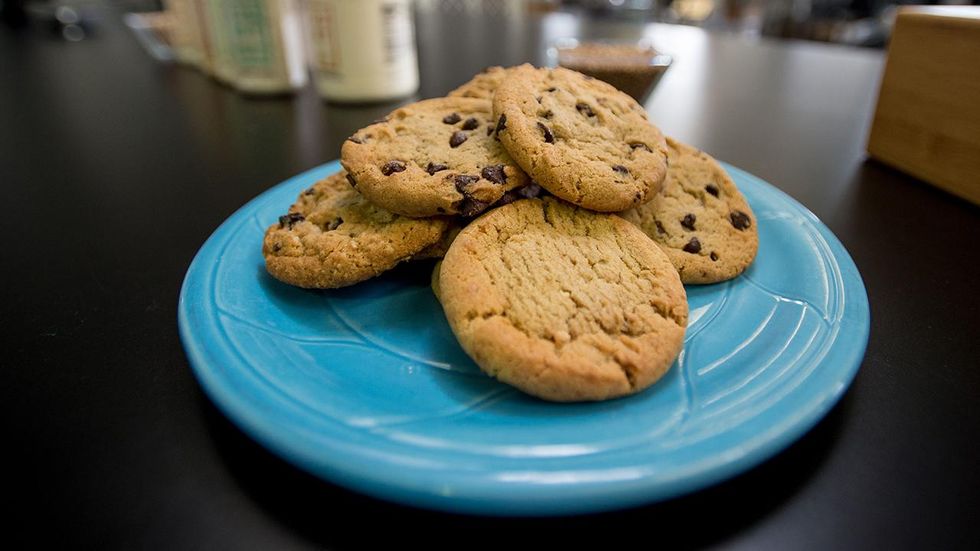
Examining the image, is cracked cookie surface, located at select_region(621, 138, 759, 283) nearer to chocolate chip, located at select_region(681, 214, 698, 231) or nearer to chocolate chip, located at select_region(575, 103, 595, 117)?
chocolate chip, located at select_region(681, 214, 698, 231)

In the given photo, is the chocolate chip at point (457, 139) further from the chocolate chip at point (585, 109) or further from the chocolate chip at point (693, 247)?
the chocolate chip at point (693, 247)

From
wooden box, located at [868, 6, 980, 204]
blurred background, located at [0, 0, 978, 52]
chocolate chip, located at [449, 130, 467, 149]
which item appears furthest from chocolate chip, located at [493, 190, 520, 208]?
blurred background, located at [0, 0, 978, 52]

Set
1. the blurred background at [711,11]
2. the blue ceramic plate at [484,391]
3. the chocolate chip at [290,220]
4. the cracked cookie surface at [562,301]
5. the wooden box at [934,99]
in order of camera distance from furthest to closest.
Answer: the blurred background at [711,11]
the wooden box at [934,99]
the chocolate chip at [290,220]
the cracked cookie surface at [562,301]
the blue ceramic plate at [484,391]

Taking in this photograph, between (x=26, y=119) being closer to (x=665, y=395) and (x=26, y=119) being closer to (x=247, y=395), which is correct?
(x=247, y=395)

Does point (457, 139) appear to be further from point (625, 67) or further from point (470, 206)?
point (625, 67)

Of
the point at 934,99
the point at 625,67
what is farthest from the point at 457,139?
the point at 934,99

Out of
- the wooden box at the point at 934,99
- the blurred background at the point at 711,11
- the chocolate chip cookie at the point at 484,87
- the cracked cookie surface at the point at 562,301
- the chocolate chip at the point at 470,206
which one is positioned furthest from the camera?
the blurred background at the point at 711,11

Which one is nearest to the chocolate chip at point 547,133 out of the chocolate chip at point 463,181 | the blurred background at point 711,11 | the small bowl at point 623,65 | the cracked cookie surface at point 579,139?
the cracked cookie surface at point 579,139
